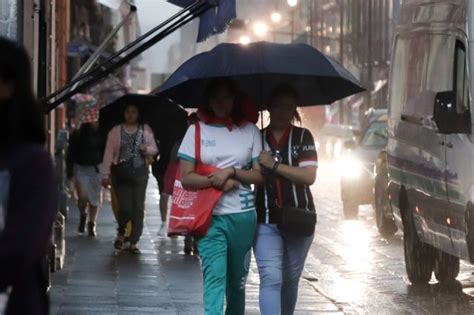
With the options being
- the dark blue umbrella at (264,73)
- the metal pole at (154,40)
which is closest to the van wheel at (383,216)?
the metal pole at (154,40)

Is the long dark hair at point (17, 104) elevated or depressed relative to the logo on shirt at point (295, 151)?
elevated

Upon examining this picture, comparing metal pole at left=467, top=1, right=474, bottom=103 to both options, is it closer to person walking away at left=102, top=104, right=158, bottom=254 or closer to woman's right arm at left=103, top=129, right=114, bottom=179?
person walking away at left=102, top=104, right=158, bottom=254

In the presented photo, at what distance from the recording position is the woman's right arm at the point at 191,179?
808cm

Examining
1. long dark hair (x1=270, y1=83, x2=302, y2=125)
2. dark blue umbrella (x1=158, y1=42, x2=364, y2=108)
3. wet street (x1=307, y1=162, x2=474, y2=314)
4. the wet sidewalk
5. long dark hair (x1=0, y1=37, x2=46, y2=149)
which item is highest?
dark blue umbrella (x1=158, y1=42, x2=364, y2=108)

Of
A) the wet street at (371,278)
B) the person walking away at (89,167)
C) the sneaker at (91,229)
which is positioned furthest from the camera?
the person walking away at (89,167)

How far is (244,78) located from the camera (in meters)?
9.32

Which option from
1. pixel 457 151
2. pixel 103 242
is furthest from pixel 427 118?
pixel 103 242

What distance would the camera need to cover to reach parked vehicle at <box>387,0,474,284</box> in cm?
1139

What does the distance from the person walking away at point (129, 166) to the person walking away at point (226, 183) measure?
7564 millimetres

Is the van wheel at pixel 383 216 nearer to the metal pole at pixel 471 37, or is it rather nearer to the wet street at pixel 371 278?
the wet street at pixel 371 278

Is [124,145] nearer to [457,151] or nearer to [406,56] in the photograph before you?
[406,56]

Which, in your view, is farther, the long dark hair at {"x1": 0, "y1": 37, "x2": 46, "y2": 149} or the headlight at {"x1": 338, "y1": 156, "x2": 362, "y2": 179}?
the headlight at {"x1": 338, "y1": 156, "x2": 362, "y2": 179}

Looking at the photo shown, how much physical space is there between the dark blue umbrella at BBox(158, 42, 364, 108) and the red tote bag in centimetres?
61

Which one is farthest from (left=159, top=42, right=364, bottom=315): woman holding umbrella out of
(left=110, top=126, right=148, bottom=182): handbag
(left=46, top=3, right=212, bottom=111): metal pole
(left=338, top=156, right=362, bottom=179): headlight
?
(left=338, top=156, right=362, bottom=179): headlight
